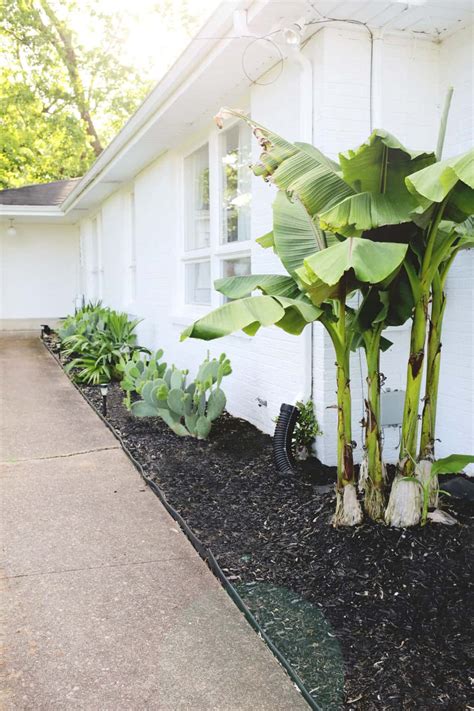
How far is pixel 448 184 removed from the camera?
2.92m

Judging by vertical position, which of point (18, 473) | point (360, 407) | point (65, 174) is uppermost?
point (65, 174)

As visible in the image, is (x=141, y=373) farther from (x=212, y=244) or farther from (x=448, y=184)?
(x=448, y=184)

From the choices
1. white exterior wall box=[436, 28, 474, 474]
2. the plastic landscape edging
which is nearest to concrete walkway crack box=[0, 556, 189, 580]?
the plastic landscape edging

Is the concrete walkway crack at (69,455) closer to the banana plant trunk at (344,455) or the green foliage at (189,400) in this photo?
the green foliage at (189,400)

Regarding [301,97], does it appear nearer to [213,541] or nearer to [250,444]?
[250,444]

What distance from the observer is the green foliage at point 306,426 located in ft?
17.6

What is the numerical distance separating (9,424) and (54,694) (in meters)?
5.14

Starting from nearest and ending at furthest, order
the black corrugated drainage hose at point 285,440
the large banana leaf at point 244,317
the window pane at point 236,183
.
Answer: the large banana leaf at point 244,317 < the black corrugated drainage hose at point 285,440 < the window pane at point 236,183

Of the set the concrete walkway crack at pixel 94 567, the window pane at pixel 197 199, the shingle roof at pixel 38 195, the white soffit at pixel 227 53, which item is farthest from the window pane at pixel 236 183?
the shingle roof at pixel 38 195

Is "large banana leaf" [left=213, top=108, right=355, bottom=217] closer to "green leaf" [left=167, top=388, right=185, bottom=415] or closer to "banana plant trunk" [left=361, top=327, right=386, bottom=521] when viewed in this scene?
"banana plant trunk" [left=361, top=327, right=386, bottom=521]

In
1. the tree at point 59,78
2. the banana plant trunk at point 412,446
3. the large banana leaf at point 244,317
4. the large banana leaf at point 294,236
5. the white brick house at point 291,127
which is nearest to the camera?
the large banana leaf at point 244,317

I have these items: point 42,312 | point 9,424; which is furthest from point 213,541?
point 42,312

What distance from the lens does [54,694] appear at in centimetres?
272

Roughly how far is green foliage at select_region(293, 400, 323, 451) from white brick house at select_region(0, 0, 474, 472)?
0.30ft
